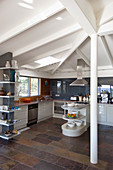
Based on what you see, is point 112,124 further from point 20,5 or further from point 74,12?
point 20,5

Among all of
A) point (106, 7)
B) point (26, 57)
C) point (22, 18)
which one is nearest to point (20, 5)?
point (22, 18)

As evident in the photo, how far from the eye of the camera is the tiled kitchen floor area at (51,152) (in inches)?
101

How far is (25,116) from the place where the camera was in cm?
491

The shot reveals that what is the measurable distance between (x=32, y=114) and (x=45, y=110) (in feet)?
3.21

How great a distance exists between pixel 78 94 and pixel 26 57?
3.37 m

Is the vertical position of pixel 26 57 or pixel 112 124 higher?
pixel 26 57

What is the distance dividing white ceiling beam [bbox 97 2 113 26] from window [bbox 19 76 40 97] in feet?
12.9

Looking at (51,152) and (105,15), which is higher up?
(105,15)

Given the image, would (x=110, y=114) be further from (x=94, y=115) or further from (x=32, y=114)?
(x=32, y=114)

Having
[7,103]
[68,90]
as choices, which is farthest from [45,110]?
[7,103]

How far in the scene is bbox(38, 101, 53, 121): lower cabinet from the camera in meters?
5.78

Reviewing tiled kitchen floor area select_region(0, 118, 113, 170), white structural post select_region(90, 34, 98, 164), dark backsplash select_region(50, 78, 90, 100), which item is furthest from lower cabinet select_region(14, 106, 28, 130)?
white structural post select_region(90, 34, 98, 164)

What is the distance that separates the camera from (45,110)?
6.14m

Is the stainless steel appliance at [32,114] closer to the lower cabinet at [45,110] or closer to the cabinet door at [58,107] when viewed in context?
the lower cabinet at [45,110]
